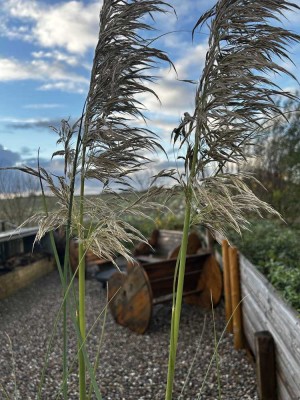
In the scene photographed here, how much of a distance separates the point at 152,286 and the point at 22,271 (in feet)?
11.8

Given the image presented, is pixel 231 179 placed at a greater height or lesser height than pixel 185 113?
lesser

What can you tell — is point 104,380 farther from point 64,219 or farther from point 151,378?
point 64,219

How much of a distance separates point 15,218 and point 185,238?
10.9m

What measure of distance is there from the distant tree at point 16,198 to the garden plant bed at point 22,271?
253cm

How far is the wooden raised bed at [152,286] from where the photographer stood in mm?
5549

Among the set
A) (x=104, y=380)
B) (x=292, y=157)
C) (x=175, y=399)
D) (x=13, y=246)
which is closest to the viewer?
(x=175, y=399)

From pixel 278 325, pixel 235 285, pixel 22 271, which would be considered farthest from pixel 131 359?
pixel 22 271

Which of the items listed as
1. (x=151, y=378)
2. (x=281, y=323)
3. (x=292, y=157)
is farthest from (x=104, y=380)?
(x=292, y=157)

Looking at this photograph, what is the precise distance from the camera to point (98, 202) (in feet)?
6.48

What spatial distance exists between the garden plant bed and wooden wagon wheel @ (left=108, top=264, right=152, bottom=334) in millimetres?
2536

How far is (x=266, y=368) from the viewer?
137 inches

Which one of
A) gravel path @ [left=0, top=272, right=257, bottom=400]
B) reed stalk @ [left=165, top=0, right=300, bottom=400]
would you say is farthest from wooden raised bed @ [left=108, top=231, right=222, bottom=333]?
reed stalk @ [left=165, top=0, right=300, bottom=400]

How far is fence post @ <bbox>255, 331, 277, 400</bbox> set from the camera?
136 inches

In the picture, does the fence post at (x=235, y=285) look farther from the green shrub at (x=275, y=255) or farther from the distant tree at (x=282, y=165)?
the distant tree at (x=282, y=165)
